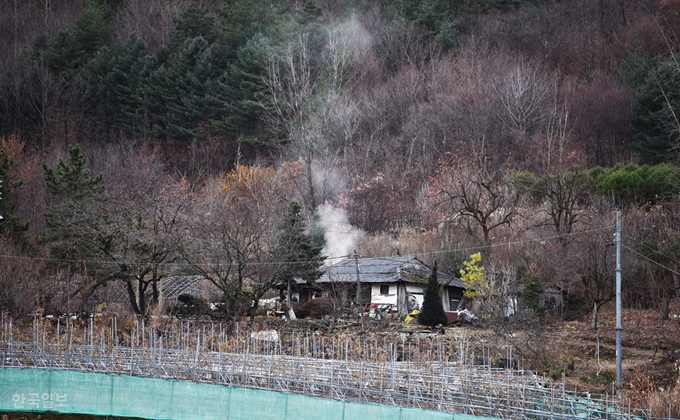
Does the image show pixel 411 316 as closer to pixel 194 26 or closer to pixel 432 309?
pixel 432 309

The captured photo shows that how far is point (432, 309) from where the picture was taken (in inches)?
1326

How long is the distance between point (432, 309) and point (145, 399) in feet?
49.1

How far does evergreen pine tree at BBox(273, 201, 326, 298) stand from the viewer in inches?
1421

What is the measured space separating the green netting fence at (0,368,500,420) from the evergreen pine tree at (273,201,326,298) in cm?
1484

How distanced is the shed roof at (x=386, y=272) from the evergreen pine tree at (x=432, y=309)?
14.5ft

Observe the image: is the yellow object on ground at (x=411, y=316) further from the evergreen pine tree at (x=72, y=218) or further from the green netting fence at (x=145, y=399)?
the green netting fence at (x=145, y=399)

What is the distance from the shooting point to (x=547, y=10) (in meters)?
80.8

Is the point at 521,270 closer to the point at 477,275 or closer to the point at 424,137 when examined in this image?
the point at 477,275

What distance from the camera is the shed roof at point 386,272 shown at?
39.0 meters

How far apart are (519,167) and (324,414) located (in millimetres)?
40037

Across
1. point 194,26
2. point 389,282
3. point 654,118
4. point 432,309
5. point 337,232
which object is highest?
point 194,26

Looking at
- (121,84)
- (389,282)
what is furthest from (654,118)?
(121,84)

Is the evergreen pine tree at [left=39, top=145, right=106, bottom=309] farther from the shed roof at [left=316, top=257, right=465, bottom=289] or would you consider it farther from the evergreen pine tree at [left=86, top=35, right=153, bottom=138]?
the evergreen pine tree at [left=86, top=35, right=153, bottom=138]

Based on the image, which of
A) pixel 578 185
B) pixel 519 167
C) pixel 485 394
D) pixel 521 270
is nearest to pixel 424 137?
pixel 519 167
